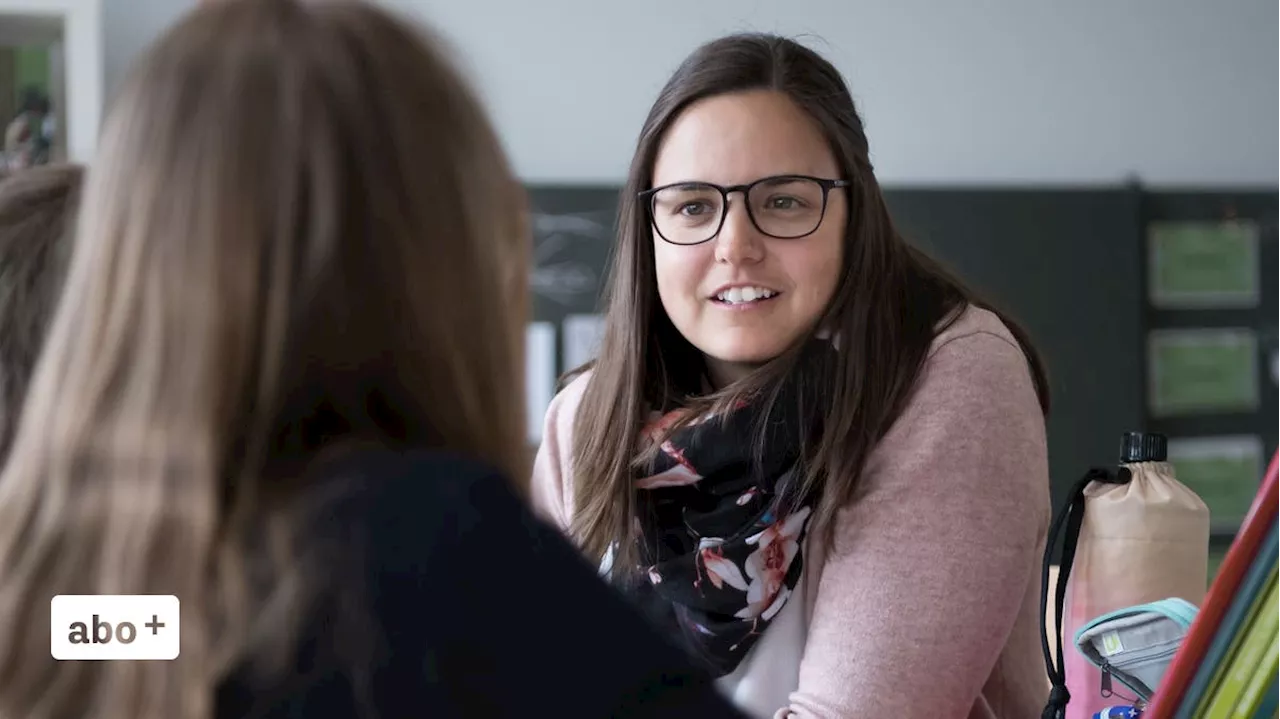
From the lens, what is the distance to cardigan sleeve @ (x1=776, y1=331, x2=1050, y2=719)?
0.96 m

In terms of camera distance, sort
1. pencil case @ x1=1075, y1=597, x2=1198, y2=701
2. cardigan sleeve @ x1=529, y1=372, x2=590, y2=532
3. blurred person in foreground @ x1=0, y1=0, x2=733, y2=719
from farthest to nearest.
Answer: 1. cardigan sleeve @ x1=529, y1=372, x2=590, y2=532
2. pencil case @ x1=1075, y1=597, x2=1198, y2=701
3. blurred person in foreground @ x1=0, y1=0, x2=733, y2=719

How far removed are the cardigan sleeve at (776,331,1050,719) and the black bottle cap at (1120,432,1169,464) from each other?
65 mm

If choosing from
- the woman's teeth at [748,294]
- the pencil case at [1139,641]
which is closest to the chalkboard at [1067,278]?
the woman's teeth at [748,294]

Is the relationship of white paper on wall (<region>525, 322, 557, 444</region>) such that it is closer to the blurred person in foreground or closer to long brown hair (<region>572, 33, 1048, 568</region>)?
long brown hair (<region>572, 33, 1048, 568</region>)

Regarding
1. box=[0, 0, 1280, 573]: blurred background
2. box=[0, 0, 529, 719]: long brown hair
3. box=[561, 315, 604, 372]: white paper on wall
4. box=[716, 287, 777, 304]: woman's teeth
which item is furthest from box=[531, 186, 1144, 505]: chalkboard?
box=[0, 0, 529, 719]: long brown hair

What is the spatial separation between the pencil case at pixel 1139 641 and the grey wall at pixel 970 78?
209 centimetres

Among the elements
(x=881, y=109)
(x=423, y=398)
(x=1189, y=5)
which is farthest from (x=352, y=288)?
(x=1189, y=5)

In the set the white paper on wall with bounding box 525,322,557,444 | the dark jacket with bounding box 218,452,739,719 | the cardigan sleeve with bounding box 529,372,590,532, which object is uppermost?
the dark jacket with bounding box 218,452,739,719

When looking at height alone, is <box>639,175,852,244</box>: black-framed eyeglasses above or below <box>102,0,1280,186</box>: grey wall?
below

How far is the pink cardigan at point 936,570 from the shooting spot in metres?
0.96

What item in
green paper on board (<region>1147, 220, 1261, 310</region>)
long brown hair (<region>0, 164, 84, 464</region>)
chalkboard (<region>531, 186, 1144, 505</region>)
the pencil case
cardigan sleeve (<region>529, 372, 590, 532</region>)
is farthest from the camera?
green paper on board (<region>1147, 220, 1261, 310</region>)

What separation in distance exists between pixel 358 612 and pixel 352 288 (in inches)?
5.3

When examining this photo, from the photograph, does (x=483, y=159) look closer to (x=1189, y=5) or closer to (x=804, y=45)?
(x=804, y=45)

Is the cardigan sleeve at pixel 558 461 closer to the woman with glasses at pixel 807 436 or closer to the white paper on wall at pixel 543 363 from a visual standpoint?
the woman with glasses at pixel 807 436
